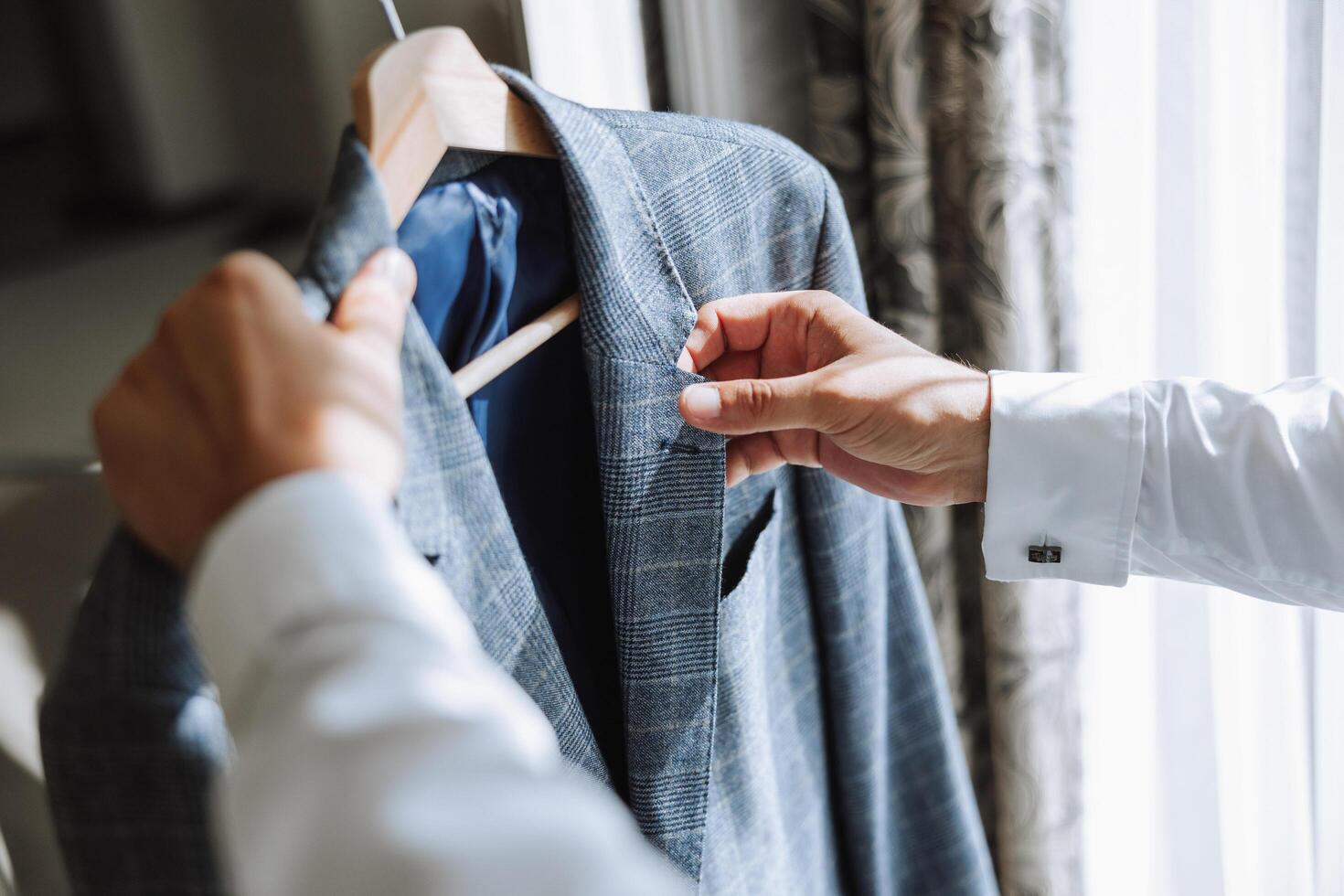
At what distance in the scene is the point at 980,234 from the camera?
1.04 meters

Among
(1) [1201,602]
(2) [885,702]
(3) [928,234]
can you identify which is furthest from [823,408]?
(1) [1201,602]

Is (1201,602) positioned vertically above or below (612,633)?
below

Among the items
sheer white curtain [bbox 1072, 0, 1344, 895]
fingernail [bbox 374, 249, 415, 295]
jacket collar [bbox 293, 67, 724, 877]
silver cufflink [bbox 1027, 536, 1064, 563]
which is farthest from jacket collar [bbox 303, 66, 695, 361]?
sheer white curtain [bbox 1072, 0, 1344, 895]

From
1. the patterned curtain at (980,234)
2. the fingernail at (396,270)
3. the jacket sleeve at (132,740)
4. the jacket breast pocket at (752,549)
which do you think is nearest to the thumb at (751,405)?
the jacket breast pocket at (752,549)

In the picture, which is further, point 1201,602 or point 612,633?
point 1201,602

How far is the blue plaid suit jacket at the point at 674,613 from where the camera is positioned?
0.38 meters

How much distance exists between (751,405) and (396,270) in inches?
11.0

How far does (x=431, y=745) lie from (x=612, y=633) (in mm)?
400

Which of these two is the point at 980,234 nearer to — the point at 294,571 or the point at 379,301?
the point at 379,301

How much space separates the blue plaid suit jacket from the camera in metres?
0.38

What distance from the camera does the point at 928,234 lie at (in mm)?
1088

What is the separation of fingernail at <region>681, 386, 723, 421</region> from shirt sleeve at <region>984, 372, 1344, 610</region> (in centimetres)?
27

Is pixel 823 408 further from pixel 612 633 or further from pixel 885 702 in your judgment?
pixel 885 702

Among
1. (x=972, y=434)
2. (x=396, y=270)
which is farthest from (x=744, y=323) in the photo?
(x=396, y=270)
